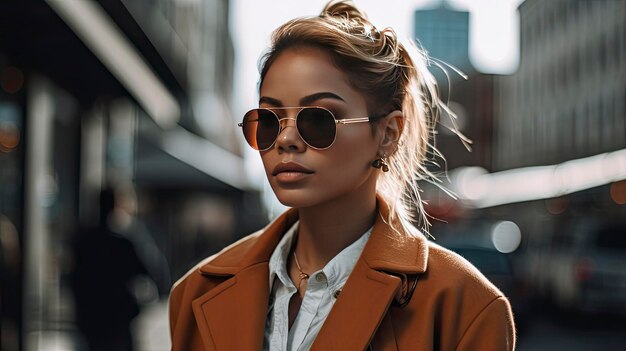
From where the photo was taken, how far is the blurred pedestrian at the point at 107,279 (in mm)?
6660

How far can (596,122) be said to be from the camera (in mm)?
46594

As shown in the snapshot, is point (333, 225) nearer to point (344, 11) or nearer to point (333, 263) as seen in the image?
point (333, 263)

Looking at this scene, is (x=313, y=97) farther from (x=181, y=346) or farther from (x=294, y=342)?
(x=181, y=346)

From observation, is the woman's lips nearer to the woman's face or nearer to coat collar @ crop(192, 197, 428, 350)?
the woman's face

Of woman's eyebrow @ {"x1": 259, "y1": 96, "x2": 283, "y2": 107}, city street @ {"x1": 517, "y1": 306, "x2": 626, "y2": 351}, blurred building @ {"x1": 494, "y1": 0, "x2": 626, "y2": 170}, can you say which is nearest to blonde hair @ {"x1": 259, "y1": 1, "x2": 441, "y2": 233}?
woman's eyebrow @ {"x1": 259, "y1": 96, "x2": 283, "y2": 107}

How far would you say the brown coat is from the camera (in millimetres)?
2229

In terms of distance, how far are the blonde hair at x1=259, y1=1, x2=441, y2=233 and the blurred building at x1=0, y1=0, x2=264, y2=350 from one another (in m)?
4.34

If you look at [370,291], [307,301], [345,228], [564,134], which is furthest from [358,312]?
[564,134]

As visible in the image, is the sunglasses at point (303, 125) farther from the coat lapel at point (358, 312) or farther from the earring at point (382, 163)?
the coat lapel at point (358, 312)

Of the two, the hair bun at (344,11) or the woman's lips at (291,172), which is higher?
the hair bun at (344,11)

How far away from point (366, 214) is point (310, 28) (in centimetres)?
53

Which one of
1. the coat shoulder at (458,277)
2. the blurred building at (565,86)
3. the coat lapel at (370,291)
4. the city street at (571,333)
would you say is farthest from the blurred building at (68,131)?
the blurred building at (565,86)

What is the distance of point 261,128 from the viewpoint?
7.67ft

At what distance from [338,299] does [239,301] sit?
309 millimetres
